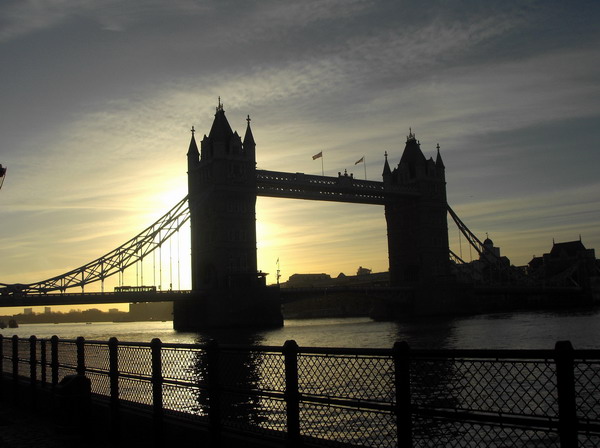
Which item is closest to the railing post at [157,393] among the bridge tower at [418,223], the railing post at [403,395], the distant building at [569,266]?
the railing post at [403,395]

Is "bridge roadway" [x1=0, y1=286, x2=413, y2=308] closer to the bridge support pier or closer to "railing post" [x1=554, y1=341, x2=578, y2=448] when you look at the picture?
the bridge support pier

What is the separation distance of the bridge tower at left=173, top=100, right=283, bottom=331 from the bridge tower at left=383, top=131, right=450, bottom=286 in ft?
80.7

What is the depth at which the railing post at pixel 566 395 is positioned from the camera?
4035mm

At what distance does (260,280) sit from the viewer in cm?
7406

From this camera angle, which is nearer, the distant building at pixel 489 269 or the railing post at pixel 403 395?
the railing post at pixel 403 395

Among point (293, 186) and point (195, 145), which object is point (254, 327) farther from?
point (195, 145)

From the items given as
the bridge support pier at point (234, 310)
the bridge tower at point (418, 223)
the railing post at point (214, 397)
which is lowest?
the bridge support pier at point (234, 310)

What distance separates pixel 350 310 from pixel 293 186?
7446 cm

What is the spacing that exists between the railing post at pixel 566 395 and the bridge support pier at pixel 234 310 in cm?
6565

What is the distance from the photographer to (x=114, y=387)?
879 centimetres

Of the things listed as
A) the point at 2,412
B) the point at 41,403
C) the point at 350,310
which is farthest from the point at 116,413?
the point at 350,310

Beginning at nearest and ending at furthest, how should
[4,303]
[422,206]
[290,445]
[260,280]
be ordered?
[290,445] < [4,303] < [260,280] < [422,206]

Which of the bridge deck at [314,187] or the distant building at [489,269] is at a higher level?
the bridge deck at [314,187]

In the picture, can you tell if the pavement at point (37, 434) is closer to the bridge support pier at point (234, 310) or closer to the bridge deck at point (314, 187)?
the bridge support pier at point (234, 310)
